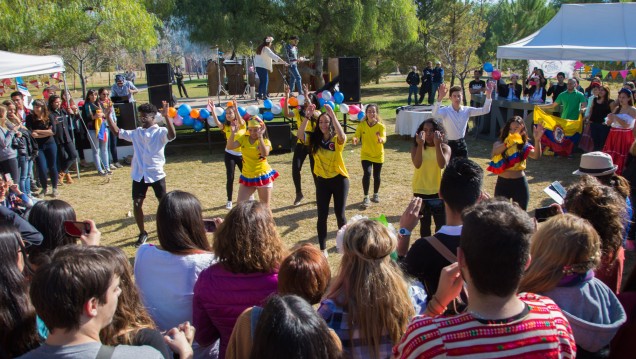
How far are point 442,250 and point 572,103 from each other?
9.96 metres

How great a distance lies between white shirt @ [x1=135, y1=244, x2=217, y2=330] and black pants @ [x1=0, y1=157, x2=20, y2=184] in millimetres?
5848

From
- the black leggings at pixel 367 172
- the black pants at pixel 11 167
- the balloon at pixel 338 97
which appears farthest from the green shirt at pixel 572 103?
the black pants at pixel 11 167

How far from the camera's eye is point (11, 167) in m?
7.42

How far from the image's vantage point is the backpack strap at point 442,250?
2.52 metres

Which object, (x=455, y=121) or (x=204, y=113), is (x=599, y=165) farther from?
(x=204, y=113)

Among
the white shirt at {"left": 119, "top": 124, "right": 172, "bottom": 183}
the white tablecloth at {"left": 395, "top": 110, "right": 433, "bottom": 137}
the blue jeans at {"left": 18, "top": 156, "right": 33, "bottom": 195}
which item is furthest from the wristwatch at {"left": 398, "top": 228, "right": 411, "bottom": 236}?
the white tablecloth at {"left": 395, "top": 110, "right": 433, "bottom": 137}

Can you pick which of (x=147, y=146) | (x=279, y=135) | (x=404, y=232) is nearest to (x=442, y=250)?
(x=404, y=232)

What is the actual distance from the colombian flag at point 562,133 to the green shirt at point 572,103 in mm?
186

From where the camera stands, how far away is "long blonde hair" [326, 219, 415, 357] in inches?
79.3

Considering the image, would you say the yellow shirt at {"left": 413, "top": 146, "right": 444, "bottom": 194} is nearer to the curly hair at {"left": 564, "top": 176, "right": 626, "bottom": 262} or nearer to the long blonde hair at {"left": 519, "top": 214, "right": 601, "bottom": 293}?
the curly hair at {"left": 564, "top": 176, "right": 626, "bottom": 262}

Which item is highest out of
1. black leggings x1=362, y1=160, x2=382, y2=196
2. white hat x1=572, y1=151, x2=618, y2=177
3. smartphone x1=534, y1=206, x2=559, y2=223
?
white hat x1=572, y1=151, x2=618, y2=177

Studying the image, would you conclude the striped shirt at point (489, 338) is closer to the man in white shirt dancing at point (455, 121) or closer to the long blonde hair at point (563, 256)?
the long blonde hair at point (563, 256)

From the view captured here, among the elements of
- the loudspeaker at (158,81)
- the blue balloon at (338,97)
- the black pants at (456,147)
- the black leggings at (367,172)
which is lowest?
the black leggings at (367,172)

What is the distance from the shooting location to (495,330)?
5.24 ft
